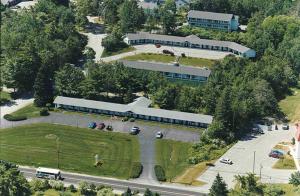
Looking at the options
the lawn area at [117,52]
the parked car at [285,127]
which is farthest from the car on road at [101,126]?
the lawn area at [117,52]

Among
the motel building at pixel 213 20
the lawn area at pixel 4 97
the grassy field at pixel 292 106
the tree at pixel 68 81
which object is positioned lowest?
the lawn area at pixel 4 97

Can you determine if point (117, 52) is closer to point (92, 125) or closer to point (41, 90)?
point (41, 90)

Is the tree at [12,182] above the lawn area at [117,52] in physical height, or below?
below

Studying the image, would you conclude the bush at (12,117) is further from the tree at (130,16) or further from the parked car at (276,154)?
the tree at (130,16)

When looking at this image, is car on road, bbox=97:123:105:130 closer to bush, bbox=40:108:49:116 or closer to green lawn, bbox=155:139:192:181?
green lawn, bbox=155:139:192:181

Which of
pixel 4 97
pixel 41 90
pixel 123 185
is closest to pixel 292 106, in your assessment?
pixel 123 185

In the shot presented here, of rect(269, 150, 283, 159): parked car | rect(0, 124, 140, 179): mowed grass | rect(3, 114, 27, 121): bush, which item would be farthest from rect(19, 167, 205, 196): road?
rect(3, 114, 27, 121): bush
